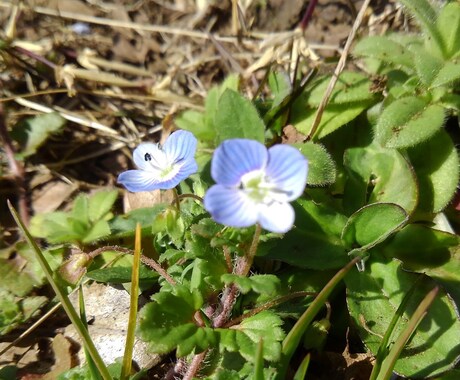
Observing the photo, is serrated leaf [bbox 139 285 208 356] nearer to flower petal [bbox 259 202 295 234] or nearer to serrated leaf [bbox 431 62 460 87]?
flower petal [bbox 259 202 295 234]

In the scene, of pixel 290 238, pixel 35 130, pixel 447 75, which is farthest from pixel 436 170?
pixel 35 130

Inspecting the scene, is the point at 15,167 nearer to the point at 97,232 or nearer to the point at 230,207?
the point at 97,232

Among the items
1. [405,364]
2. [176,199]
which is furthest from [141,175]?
[405,364]

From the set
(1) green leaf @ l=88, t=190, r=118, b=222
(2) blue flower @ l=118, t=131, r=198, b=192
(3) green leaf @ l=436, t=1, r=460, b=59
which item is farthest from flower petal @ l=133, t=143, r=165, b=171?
(3) green leaf @ l=436, t=1, r=460, b=59

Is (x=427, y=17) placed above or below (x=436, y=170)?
above

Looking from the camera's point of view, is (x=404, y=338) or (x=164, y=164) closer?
(x=404, y=338)

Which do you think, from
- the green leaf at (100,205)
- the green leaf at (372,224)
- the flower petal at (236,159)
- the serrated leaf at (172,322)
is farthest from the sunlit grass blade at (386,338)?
the green leaf at (100,205)

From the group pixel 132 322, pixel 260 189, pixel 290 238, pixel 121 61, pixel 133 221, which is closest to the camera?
pixel 260 189
